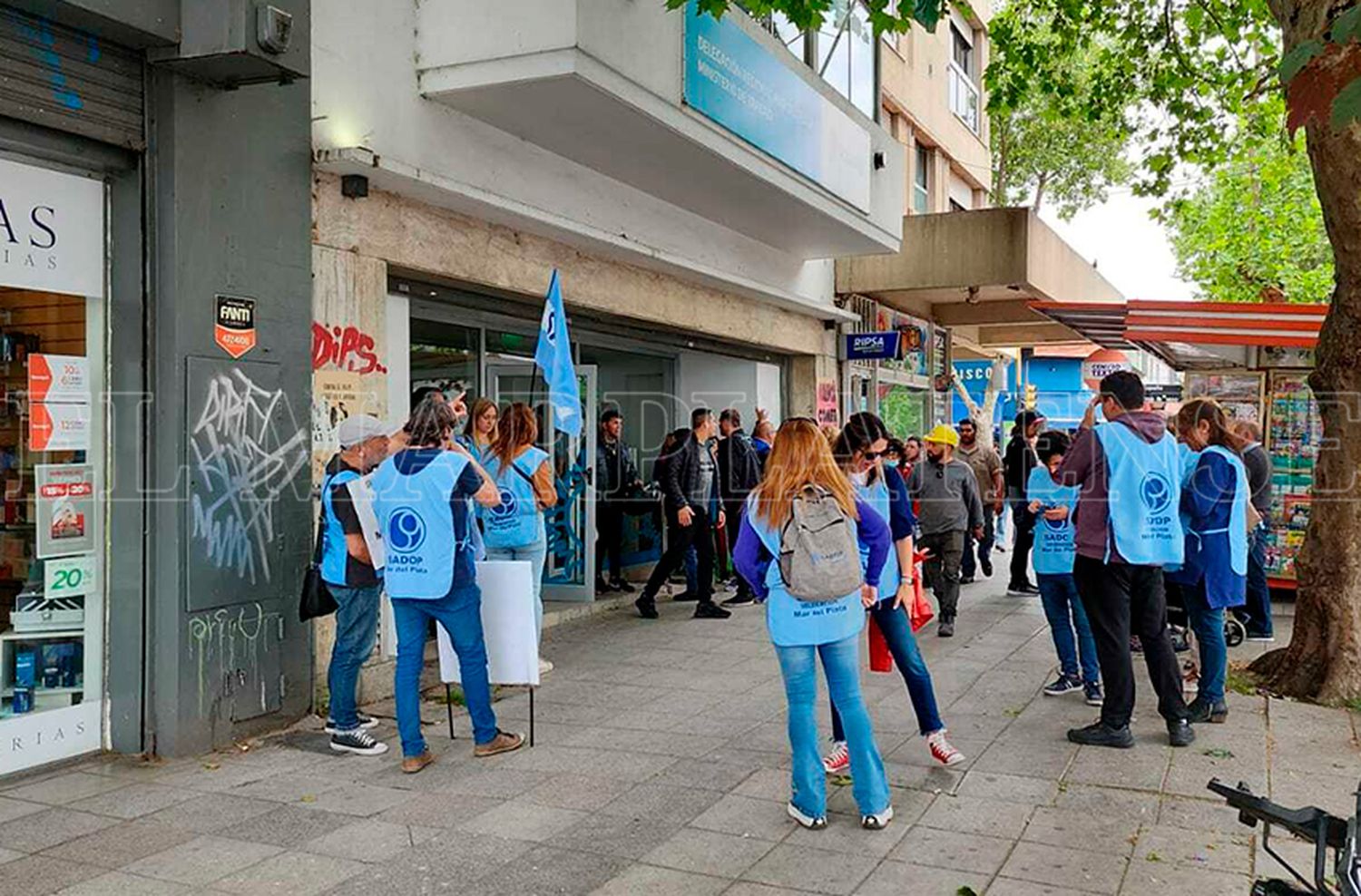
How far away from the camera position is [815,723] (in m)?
4.74

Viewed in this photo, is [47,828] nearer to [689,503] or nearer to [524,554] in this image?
[524,554]

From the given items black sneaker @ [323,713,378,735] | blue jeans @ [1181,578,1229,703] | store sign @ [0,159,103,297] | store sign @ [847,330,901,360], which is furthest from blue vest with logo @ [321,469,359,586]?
store sign @ [847,330,901,360]

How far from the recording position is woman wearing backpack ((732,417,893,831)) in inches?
184

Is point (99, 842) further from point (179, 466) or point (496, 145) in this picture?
point (496, 145)

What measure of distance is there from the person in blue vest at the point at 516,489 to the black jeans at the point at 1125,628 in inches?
126

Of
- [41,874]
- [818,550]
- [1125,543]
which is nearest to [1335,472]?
[1125,543]

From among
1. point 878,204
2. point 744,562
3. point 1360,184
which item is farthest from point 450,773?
point 878,204

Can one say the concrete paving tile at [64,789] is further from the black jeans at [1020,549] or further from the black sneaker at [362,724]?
the black jeans at [1020,549]

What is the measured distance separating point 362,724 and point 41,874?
200 centimetres

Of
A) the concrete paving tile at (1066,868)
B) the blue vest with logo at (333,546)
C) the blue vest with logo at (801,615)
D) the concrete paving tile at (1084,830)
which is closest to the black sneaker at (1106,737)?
the concrete paving tile at (1084,830)

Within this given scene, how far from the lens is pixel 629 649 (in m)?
8.86

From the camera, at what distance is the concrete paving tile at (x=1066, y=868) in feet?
13.9

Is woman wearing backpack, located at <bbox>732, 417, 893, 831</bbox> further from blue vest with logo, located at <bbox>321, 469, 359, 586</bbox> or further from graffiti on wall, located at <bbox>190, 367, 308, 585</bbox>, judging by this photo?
graffiti on wall, located at <bbox>190, 367, 308, 585</bbox>

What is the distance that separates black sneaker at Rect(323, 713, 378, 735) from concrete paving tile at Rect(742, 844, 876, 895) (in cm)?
261
